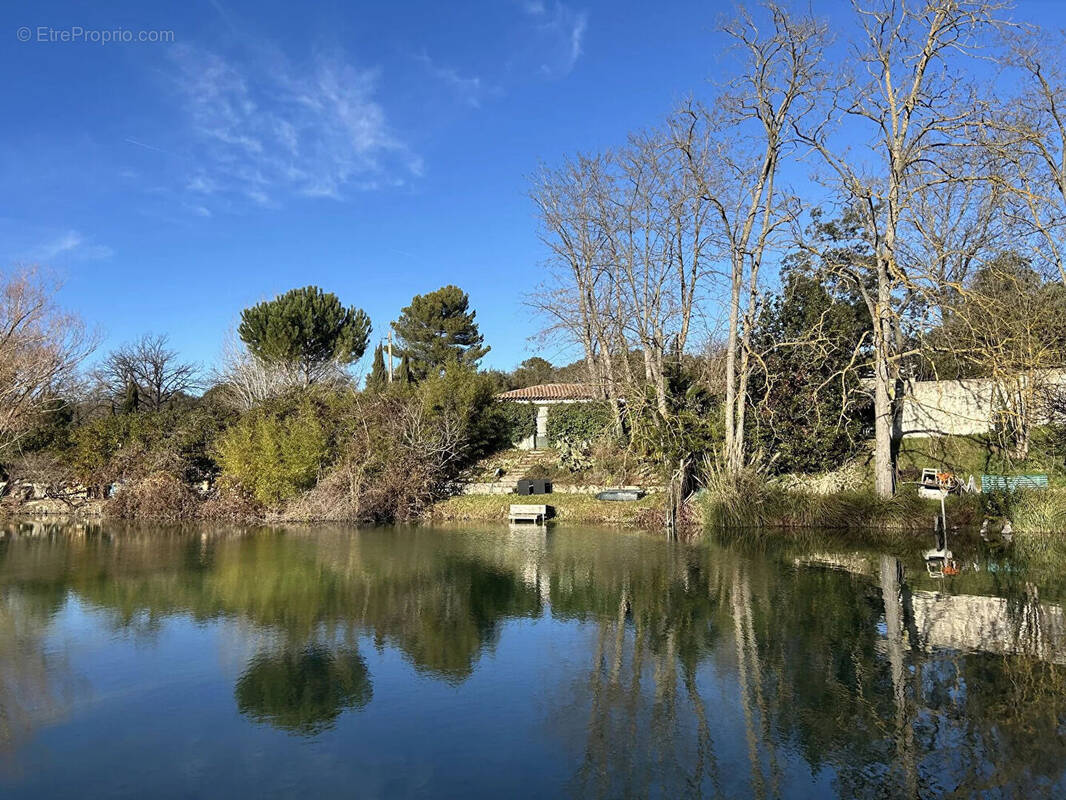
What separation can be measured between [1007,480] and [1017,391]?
2103 mm

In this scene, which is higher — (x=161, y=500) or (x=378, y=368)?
(x=378, y=368)

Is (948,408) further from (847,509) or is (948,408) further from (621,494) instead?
(621,494)

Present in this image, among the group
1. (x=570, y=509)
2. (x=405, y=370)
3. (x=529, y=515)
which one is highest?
(x=405, y=370)

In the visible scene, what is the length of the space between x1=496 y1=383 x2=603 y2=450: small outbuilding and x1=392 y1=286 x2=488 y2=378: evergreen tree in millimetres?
9670

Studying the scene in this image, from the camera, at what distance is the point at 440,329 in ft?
Answer: 153

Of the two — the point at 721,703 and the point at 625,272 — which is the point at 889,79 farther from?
the point at 721,703

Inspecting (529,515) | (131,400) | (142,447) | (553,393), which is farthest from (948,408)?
(131,400)

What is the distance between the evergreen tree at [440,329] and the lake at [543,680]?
3237cm

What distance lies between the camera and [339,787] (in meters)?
5.34

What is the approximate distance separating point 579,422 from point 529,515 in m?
6.47

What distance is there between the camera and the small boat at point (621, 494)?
21203mm

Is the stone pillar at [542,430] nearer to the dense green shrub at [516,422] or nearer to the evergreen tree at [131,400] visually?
the dense green shrub at [516,422]

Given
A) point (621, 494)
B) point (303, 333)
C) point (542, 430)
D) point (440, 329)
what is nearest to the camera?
point (621, 494)

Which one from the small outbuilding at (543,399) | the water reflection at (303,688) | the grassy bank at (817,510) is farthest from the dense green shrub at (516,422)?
the water reflection at (303,688)
